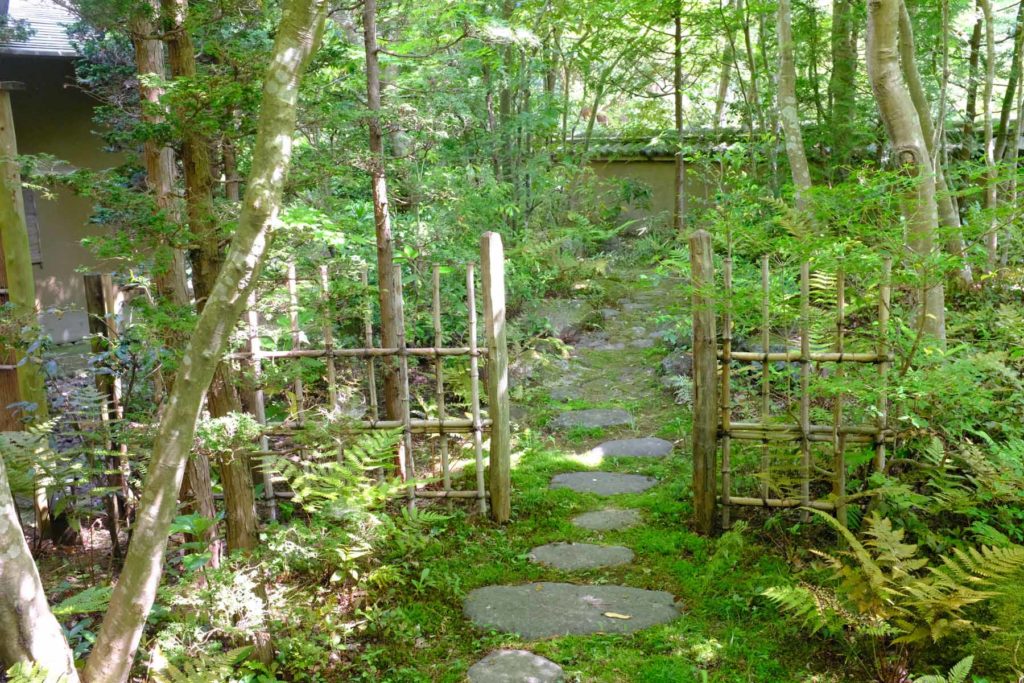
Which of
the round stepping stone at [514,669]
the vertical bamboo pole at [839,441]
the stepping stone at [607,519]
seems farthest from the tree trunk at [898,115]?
the round stepping stone at [514,669]

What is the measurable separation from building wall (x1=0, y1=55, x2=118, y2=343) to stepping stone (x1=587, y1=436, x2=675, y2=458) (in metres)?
7.41

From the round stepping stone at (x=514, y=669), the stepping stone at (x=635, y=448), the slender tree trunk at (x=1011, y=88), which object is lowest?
the round stepping stone at (x=514, y=669)

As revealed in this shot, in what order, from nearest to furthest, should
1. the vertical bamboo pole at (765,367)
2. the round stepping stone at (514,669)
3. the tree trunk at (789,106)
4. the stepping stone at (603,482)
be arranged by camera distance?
the round stepping stone at (514,669)
the vertical bamboo pole at (765,367)
the stepping stone at (603,482)
the tree trunk at (789,106)

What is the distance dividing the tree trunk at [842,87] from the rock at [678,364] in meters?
3.57

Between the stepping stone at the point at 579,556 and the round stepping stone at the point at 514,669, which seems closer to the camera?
the round stepping stone at the point at 514,669

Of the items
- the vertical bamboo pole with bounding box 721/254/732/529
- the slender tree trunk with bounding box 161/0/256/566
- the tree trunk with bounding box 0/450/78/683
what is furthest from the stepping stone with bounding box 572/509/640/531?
the tree trunk with bounding box 0/450/78/683

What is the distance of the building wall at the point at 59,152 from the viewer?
31.9ft

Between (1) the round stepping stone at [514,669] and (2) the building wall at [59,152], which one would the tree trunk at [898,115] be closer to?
(1) the round stepping stone at [514,669]

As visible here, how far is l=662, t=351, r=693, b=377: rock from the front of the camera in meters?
7.45

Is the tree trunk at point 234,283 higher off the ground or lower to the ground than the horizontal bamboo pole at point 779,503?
higher

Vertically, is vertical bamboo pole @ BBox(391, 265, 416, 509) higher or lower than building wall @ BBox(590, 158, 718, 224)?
lower

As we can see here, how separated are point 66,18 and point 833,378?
9.75 m

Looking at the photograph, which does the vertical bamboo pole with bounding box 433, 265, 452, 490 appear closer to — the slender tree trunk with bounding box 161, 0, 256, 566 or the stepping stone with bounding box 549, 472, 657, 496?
the stepping stone with bounding box 549, 472, 657, 496

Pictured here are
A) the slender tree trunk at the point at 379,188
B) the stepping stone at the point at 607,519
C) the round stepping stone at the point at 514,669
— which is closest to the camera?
the round stepping stone at the point at 514,669
